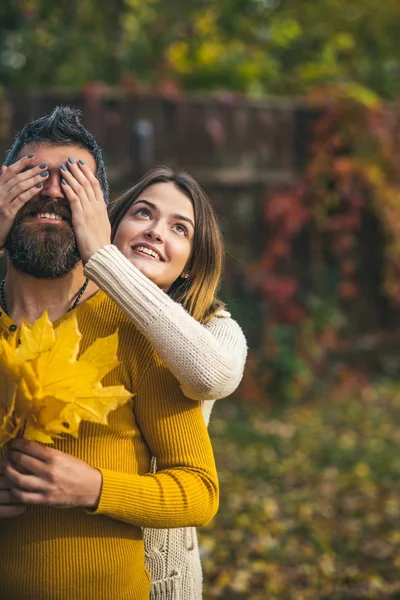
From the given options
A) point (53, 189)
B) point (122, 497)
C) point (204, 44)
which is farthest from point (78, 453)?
point (204, 44)

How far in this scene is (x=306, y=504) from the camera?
641cm

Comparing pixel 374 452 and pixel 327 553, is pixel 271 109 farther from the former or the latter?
pixel 327 553

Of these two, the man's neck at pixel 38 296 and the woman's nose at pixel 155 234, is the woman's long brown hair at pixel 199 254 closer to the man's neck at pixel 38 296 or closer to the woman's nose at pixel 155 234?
the woman's nose at pixel 155 234

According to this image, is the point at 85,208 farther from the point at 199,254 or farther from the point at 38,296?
the point at 199,254

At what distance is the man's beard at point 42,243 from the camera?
243 cm

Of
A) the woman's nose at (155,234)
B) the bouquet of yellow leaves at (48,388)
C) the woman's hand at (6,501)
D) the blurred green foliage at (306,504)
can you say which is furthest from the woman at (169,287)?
the blurred green foliage at (306,504)

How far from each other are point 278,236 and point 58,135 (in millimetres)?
6466

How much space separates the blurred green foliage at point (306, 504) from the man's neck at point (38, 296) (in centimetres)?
294

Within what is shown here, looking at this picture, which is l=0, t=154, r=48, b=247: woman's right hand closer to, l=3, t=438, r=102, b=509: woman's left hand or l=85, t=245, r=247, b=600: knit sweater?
l=85, t=245, r=247, b=600: knit sweater

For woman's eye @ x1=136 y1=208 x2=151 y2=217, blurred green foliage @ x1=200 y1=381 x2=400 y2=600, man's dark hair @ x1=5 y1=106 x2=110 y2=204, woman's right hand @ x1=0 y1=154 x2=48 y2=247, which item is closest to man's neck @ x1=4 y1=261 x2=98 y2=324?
woman's right hand @ x1=0 y1=154 x2=48 y2=247

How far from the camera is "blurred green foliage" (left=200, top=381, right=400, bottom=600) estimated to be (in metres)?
5.29

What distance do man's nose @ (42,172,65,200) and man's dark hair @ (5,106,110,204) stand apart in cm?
12

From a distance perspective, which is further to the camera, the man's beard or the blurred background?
the blurred background

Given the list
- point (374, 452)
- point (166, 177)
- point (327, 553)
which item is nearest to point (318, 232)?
point (374, 452)
